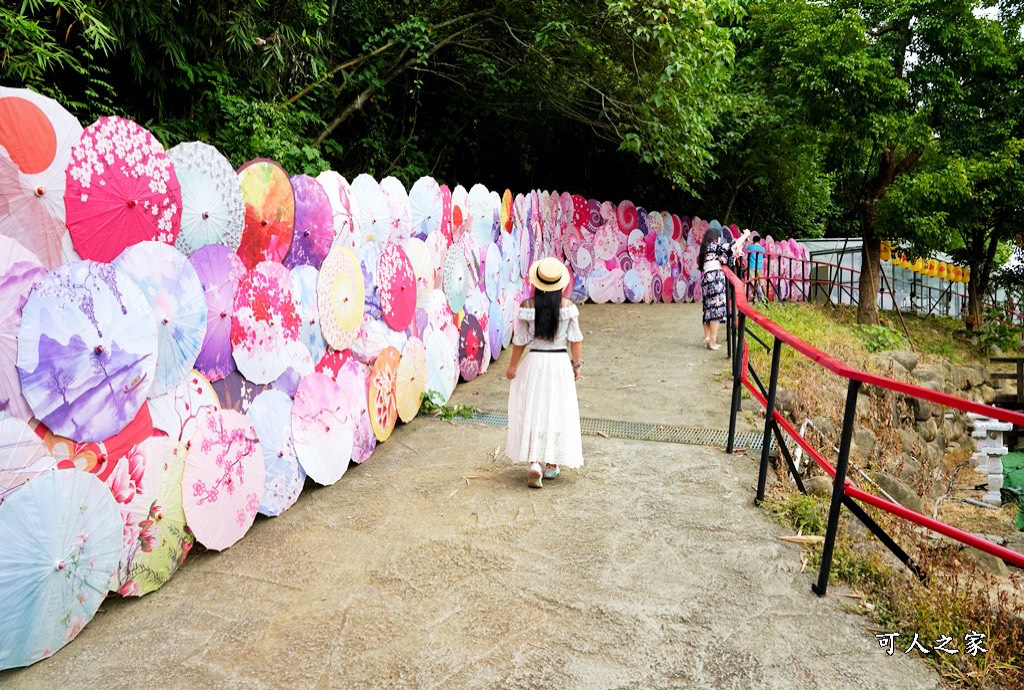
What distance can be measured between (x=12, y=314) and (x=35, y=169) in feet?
1.69

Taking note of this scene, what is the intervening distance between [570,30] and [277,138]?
3.71m

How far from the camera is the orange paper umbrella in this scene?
16.8ft

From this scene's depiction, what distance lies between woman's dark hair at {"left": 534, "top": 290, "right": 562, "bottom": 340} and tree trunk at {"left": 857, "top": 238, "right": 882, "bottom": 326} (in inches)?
491

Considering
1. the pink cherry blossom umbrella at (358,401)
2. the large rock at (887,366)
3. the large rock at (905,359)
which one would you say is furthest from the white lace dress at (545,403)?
the large rock at (905,359)

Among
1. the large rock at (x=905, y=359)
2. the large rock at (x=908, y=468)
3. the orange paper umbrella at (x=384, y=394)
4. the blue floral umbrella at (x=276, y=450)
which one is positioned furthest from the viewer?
the large rock at (x=905, y=359)

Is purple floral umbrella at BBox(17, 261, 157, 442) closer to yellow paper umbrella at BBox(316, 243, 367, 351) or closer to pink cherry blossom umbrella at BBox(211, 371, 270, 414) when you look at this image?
pink cherry blossom umbrella at BBox(211, 371, 270, 414)

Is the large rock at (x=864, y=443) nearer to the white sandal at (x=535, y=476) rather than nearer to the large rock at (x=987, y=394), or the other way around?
the white sandal at (x=535, y=476)

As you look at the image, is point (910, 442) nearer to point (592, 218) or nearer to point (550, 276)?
point (592, 218)

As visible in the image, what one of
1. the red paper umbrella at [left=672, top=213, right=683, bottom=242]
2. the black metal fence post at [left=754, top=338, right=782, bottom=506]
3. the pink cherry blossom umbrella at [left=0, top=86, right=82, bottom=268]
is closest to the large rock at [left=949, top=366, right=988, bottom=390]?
the red paper umbrella at [left=672, top=213, right=683, bottom=242]

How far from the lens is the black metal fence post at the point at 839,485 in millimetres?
3021

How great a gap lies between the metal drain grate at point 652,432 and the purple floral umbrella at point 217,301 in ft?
8.58

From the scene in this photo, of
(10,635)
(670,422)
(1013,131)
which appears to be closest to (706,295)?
(670,422)

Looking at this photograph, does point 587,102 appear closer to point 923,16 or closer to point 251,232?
point 923,16

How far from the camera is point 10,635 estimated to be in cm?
250
